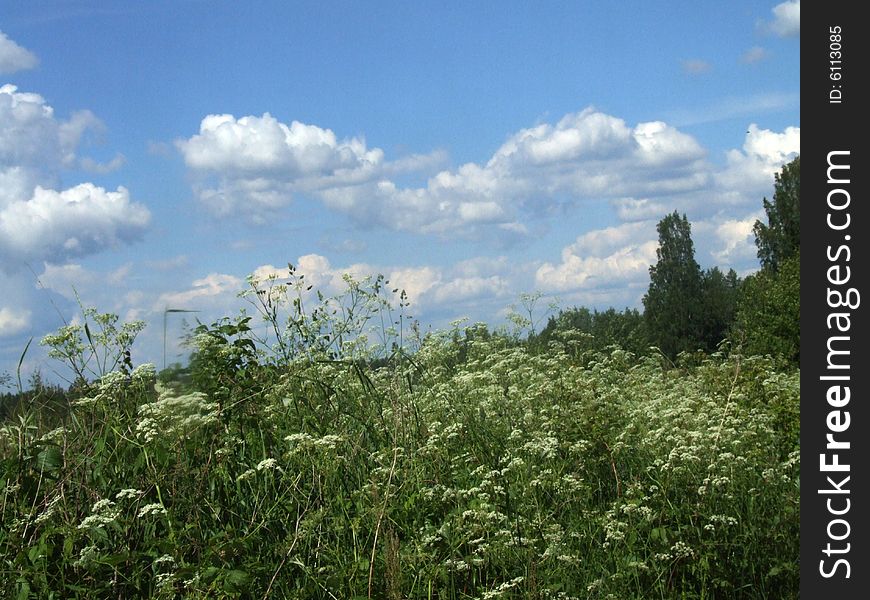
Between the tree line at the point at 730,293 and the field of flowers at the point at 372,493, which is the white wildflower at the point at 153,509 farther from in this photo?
the tree line at the point at 730,293

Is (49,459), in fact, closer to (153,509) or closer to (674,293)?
(153,509)

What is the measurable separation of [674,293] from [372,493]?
5939 cm

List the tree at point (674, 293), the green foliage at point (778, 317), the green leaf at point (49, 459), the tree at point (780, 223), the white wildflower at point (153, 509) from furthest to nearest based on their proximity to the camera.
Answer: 1. the tree at point (674, 293)
2. the tree at point (780, 223)
3. the green foliage at point (778, 317)
4. the green leaf at point (49, 459)
5. the white wildflower at point (153, 509)

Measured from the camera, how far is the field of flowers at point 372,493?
4.38m

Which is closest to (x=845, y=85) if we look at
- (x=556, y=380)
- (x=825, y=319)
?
(x=825, y=319)

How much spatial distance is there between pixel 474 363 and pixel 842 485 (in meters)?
3.52

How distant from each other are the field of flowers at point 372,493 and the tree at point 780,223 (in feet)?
162

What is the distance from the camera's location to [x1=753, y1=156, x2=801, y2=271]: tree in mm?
52344

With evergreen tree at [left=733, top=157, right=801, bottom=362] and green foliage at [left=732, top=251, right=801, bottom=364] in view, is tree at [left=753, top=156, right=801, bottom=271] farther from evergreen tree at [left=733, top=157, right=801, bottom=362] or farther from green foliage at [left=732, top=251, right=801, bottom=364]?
green foliage at [left=732, top=251, right=801, bottom=364]

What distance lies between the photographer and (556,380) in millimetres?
6879

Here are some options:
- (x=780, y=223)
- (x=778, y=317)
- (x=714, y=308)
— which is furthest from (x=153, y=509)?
(x=714, y=308)

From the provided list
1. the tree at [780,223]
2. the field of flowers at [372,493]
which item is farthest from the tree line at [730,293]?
the field of flowers at [372,493]

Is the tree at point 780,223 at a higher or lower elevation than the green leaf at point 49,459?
higher

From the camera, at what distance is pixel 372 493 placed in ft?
15.3
